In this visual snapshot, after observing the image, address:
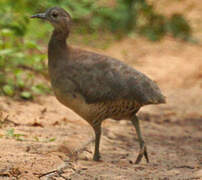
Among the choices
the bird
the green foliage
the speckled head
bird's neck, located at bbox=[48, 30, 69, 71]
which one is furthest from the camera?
the green foliage

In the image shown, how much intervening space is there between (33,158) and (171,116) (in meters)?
3.86

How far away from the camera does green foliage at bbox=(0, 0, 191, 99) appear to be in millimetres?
7367

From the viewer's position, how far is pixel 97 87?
16.3 ft

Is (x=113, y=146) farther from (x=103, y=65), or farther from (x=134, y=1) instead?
(x=134, y=1)

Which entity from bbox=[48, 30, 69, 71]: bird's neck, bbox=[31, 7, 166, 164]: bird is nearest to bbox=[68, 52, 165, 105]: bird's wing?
bbox=[31, 7, 166, 164]: bird

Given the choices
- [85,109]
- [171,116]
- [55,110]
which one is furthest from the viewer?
[171,116]

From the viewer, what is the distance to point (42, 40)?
397 inches

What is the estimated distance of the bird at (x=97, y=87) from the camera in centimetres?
491

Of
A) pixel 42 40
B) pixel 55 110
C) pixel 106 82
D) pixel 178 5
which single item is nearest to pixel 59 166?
pixel 106 82

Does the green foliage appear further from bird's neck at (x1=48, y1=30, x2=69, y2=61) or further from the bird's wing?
the bird's wing

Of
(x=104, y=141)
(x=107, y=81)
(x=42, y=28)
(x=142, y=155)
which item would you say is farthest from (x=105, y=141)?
(x=42, y=28)

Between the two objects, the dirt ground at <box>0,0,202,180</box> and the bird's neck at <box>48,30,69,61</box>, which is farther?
the bird's neck at <box>48,30,69,61</box>

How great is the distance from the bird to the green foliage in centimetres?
185

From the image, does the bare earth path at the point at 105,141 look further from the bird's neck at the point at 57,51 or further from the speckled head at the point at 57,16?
the speckled head at the point at 57,16
